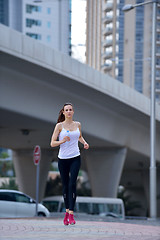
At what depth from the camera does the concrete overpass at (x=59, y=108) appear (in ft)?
73.1

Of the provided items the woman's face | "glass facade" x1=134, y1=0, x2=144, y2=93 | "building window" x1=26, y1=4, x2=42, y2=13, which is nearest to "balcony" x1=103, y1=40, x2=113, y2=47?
"glass facade" x1=134, y1=0, x2=144, y2=93

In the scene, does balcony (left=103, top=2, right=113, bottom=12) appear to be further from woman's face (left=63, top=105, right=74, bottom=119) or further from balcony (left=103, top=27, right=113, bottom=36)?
woman's face (left=63, top=105, right=74, bottom=119)

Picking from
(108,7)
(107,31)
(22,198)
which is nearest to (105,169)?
(22,198)

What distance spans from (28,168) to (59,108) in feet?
50.6

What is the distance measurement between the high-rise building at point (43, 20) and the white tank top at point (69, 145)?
114442 mm

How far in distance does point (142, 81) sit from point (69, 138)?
118 metres

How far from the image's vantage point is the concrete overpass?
22.3m

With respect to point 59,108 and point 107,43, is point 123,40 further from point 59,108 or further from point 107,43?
point 59,108

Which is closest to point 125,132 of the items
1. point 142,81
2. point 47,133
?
point 47,133

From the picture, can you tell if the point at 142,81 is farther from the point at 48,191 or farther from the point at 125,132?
the point at 125,132

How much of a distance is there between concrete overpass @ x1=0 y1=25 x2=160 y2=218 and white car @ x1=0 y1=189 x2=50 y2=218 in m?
3.46

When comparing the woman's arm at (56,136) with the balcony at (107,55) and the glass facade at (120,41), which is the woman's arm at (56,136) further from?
the balcony at (107,55)

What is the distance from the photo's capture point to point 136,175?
63.7m

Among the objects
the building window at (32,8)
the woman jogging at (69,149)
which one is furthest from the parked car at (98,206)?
the building window at (32,8)
